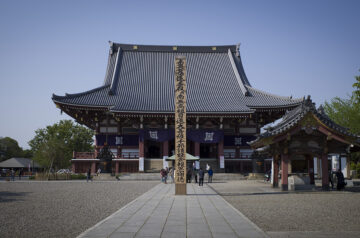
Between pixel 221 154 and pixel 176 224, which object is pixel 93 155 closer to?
pixel 221 154

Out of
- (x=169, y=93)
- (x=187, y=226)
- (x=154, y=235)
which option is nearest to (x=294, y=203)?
(x=187, y=226)

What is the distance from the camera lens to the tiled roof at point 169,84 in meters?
34.7

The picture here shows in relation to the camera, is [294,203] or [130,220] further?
[294,203]

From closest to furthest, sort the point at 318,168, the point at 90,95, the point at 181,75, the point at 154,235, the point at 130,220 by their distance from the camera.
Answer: the point at 154,235, the point at 130,220, the point at 181,75, the point at 318,168, the point at 90,95

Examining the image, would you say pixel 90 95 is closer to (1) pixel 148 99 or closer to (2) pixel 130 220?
(1) pixel 148 99

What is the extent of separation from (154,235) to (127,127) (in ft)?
98.9

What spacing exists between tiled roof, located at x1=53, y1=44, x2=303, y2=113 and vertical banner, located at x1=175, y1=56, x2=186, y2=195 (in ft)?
55.2

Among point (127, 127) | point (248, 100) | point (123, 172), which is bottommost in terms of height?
point (123, 172)

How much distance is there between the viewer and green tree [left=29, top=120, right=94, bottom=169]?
57.1 meters

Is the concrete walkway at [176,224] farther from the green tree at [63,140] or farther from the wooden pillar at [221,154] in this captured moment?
the green tree at [63,140]

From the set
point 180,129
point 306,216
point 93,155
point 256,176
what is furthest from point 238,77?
point 306,216

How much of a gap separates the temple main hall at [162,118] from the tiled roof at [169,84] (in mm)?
114

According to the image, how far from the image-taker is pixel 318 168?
32812mm

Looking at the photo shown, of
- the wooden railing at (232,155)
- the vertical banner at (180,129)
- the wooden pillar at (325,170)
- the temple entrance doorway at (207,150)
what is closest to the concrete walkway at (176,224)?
the vertical banner at (180,129)
